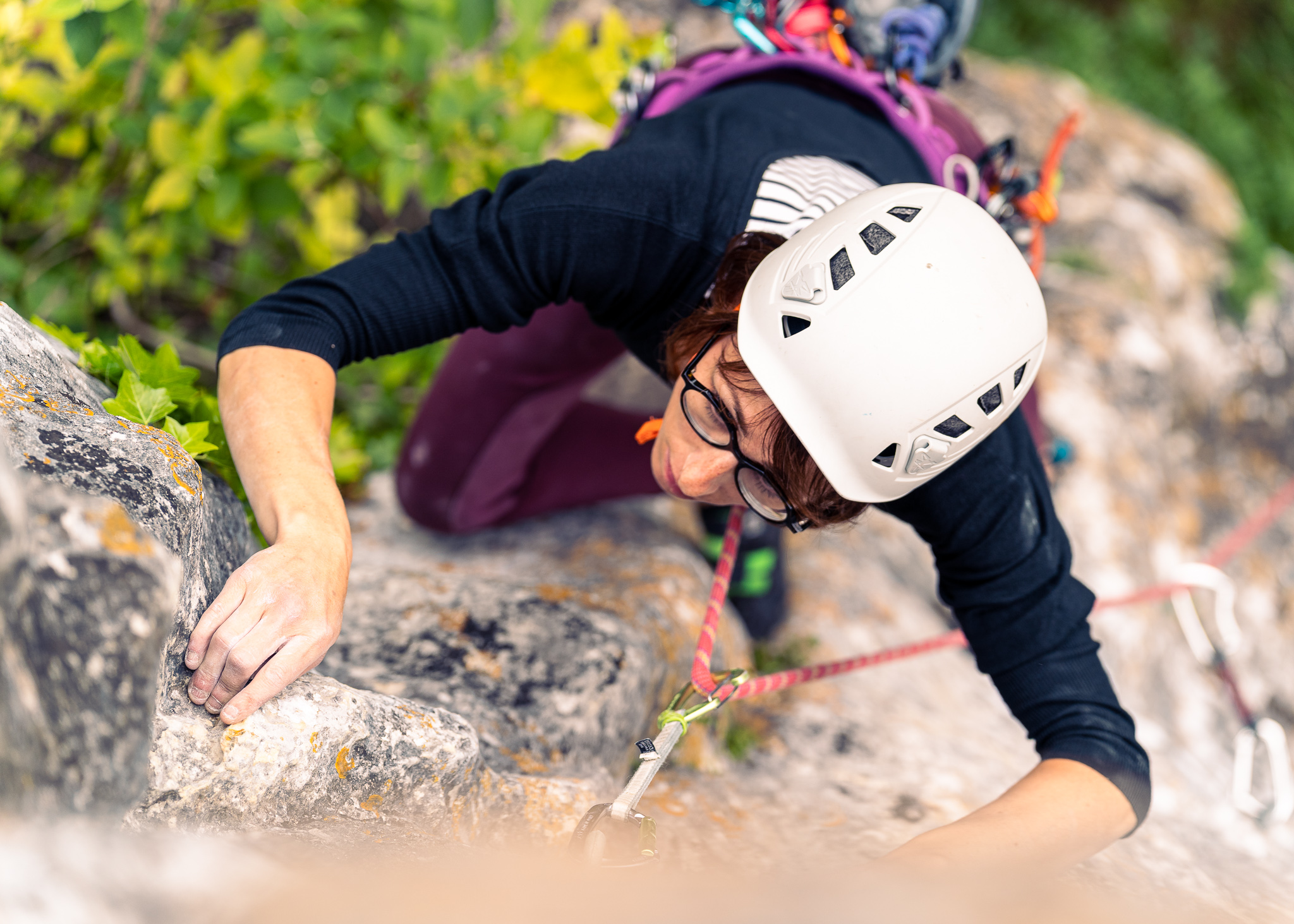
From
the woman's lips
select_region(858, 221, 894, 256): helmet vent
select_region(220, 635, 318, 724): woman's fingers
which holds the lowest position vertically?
the woman's lips

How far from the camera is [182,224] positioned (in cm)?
311

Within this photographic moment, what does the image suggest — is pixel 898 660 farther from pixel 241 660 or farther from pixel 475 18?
pixel 475 18

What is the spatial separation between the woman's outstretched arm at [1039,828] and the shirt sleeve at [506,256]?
3.83 ft

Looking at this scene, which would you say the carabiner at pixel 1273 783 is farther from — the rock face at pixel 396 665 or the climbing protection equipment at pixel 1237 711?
the rock face at pixel 396 665

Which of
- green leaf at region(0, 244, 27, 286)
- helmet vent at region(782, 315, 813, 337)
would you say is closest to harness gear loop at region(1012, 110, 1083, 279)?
helmet vent at region(782, 315, 813, 337)

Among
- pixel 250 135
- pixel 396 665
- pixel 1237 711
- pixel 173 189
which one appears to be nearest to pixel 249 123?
pixel 250 135

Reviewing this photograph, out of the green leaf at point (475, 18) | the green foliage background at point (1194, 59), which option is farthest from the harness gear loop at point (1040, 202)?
the green foliage background at point (1194, 59)

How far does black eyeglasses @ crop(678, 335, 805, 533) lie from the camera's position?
5.45 feet

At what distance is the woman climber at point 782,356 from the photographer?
4.96 ft

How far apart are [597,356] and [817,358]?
114 cm

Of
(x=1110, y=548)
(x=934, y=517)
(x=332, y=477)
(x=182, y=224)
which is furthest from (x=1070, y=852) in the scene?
(x=182, y=224)

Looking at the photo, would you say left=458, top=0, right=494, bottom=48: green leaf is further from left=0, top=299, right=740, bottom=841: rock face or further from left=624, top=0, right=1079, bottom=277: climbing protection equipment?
left=0, top=299, right=740, bottom=841: rock face

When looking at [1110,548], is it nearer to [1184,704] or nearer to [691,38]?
[1184,704]

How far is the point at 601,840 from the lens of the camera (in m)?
1.45
